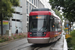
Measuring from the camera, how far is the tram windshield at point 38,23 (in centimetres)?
1226

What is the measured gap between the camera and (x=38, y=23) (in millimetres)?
12344

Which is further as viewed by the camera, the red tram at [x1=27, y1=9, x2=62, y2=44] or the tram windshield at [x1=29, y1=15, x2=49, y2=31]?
the tram windshield at [x1=29, y1=15, x2=49, y2=31]

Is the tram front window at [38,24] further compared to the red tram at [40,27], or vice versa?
the tram front window at [38,24]

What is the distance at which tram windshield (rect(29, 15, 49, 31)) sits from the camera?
40.2 feet

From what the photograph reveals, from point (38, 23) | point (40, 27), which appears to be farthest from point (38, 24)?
point (40, 27)

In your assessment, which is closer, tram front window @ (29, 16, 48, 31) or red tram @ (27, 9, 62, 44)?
red tram @ (27, 9, 62, 44)

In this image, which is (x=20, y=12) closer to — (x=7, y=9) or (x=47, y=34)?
(x=7, y=9)

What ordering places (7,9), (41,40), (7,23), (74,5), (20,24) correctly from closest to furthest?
(41,40) → (74,5) → (7,9) → (7,23) → (20,24)

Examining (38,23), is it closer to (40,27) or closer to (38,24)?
(38,24)

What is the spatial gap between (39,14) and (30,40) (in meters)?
2.40

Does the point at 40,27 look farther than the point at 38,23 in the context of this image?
No

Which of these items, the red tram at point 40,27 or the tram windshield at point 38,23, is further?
the tram windshield at point 38,23

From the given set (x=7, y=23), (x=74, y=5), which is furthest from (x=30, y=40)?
(x=7, y=23)

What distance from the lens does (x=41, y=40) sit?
12.0m
